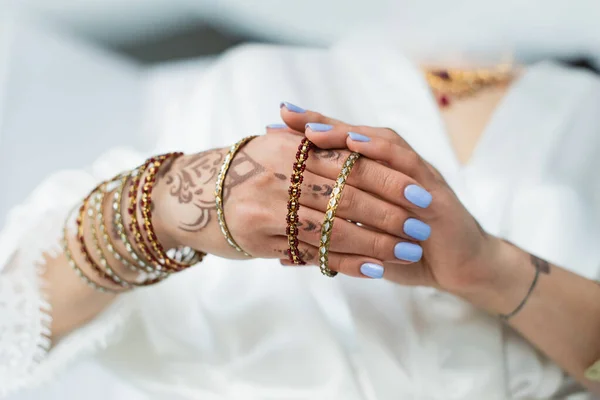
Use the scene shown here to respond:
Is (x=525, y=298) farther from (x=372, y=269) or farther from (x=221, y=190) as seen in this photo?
(x=221, y=190)

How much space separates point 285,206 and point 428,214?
17 cm

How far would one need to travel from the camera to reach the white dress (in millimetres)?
825

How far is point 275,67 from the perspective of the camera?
42.6 inches

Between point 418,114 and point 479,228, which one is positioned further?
point 418,114

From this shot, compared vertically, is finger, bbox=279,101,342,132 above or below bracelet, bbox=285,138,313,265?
above

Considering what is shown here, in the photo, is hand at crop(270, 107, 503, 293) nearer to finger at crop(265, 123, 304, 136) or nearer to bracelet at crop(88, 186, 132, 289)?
finger at crop(265, 123, 304, 136)

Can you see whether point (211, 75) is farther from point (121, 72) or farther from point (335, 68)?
point (121, 72)

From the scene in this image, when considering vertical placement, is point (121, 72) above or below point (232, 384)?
above

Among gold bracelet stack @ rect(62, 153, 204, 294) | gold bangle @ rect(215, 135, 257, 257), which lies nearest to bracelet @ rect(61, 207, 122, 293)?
gold bracelet stack @ rect(62, 153, 204, 294)

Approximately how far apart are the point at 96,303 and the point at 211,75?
50cm

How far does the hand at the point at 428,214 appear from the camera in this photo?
2.08 feet

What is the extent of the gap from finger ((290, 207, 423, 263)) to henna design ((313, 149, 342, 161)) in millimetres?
63

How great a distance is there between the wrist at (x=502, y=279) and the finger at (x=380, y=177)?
0.54 ft

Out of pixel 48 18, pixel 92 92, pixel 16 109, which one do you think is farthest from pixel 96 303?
pixel 48 18
